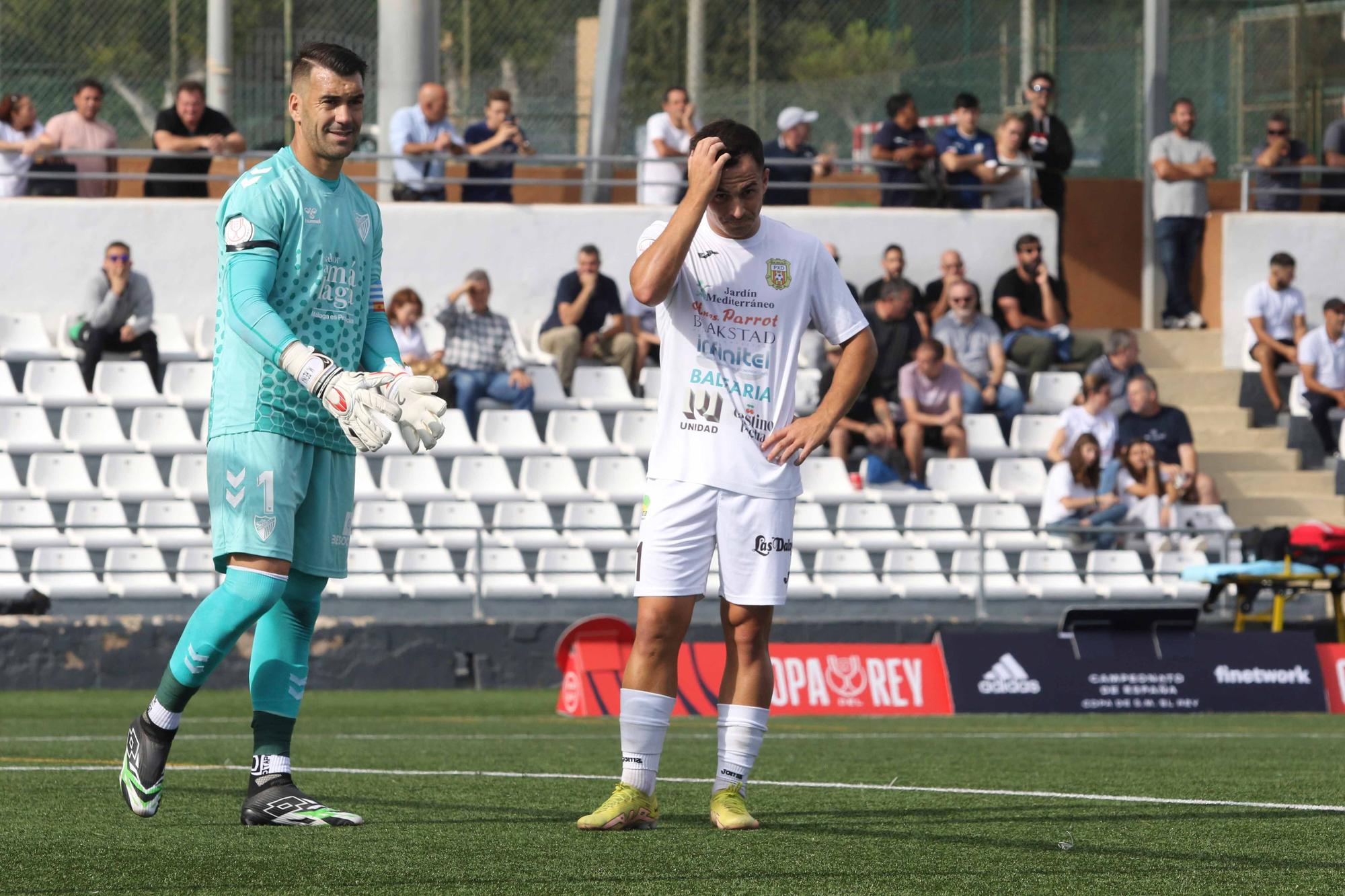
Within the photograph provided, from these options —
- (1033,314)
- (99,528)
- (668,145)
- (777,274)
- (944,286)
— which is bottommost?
(99,528)

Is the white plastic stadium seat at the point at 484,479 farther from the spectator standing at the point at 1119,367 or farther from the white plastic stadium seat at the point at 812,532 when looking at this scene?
the spectator standing at the point at 1119,367

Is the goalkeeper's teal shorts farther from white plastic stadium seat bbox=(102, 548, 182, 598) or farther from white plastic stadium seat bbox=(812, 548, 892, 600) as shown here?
white plastic stadium seat bbox=(812, 548, 892, 600)

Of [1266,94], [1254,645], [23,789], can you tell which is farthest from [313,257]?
[1266,94]

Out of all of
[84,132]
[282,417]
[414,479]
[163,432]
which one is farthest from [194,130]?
[282,417]

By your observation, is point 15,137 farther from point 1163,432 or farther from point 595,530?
point 1163,432

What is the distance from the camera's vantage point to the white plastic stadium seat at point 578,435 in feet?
53.9

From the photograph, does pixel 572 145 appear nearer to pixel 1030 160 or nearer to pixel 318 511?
pixel 1030 160

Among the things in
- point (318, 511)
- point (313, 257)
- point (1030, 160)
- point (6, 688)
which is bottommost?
point (6, 688)

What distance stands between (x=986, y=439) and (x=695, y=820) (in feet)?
38.8

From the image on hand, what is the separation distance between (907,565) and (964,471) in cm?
133

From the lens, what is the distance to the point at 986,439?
1723cm

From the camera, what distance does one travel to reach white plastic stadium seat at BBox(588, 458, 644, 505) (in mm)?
16047

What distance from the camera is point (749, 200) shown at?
565 cm

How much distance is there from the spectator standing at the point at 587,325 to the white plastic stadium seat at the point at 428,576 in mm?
2707
